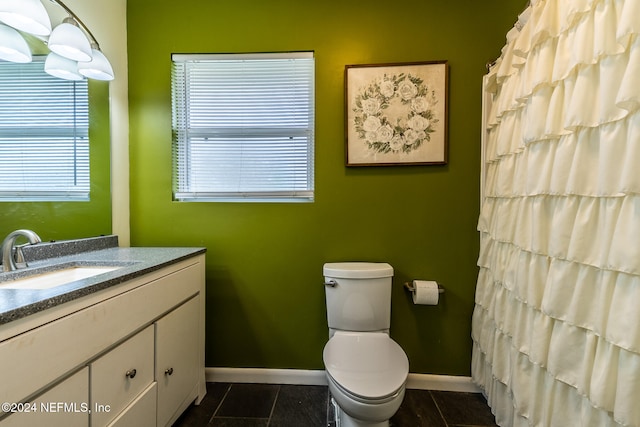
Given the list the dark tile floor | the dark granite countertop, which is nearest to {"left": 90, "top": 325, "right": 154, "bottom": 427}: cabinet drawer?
the dark granite countertop

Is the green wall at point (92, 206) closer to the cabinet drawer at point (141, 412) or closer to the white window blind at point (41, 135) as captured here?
the white window blind at point (41, 135)

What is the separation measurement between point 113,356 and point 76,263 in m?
0.57

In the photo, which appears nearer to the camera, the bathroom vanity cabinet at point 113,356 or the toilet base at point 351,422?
the bathroom vanity cabinet at point 113,356

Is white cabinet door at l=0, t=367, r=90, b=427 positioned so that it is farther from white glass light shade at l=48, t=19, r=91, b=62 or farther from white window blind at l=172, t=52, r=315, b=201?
white glass light shade at l=48, t=19, r=91, b=62

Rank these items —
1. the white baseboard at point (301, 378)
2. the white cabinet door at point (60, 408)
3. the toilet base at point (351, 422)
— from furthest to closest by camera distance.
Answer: the white baseboard at point (301, 378) < the toilet base at point (351, 422) < the white cabinet door at point (60, 408)

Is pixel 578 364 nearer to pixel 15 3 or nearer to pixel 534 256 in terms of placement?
pixel 534 256

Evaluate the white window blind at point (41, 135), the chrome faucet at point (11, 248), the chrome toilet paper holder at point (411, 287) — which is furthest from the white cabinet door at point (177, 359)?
the chrome toilet paper holder at point (411, 287)

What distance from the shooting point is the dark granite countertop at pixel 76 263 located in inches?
27.2

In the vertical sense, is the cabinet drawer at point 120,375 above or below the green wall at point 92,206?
below

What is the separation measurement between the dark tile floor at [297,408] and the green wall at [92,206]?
1147mm

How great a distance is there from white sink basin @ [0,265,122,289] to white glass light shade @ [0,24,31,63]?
0.92 meters

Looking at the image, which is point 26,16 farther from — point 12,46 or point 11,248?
point 11,248

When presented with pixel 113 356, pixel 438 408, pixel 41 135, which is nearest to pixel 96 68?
pixel 41 135

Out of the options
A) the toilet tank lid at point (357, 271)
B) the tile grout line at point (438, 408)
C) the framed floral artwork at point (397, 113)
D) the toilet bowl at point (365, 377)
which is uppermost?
the framed floral artwork at point (397, 113)
